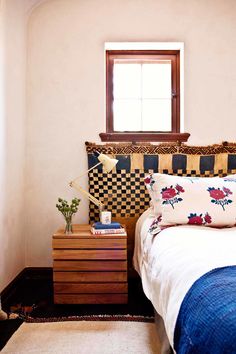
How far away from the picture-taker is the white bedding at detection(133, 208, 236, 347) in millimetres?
1113

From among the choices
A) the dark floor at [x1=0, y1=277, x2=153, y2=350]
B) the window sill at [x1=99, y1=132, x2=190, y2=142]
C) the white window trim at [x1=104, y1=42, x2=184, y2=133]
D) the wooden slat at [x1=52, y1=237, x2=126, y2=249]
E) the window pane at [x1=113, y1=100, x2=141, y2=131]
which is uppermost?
the white window trim at [x1=104, y1=42, x2=184, y2=133]

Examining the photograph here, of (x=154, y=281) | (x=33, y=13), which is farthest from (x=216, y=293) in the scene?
(x=33, y=13)

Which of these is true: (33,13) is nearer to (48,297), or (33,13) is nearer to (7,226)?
(7,226)

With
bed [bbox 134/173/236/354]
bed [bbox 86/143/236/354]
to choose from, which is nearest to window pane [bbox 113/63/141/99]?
bed [bbox 86/143/236/354]

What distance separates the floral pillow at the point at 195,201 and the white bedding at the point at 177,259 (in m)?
0.06

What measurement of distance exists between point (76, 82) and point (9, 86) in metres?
0.62

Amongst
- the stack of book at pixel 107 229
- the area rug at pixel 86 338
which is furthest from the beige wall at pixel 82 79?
the area rug at pixel 86 338

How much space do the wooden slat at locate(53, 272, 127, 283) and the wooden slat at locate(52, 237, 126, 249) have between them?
0.18 m

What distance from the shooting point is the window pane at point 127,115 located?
2961mm

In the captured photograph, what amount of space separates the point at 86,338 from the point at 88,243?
0.62 m

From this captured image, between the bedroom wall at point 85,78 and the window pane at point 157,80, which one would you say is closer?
the bedroom wall at point 85,78

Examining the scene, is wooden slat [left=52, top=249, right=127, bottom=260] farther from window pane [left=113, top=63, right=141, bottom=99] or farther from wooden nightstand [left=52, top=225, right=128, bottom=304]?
window pane [left=113, top=63, right=141, bottom=99]

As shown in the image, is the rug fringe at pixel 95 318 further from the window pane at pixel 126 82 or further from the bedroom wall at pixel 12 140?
the window pane at pixel 126 82

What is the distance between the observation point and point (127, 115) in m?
2.97
